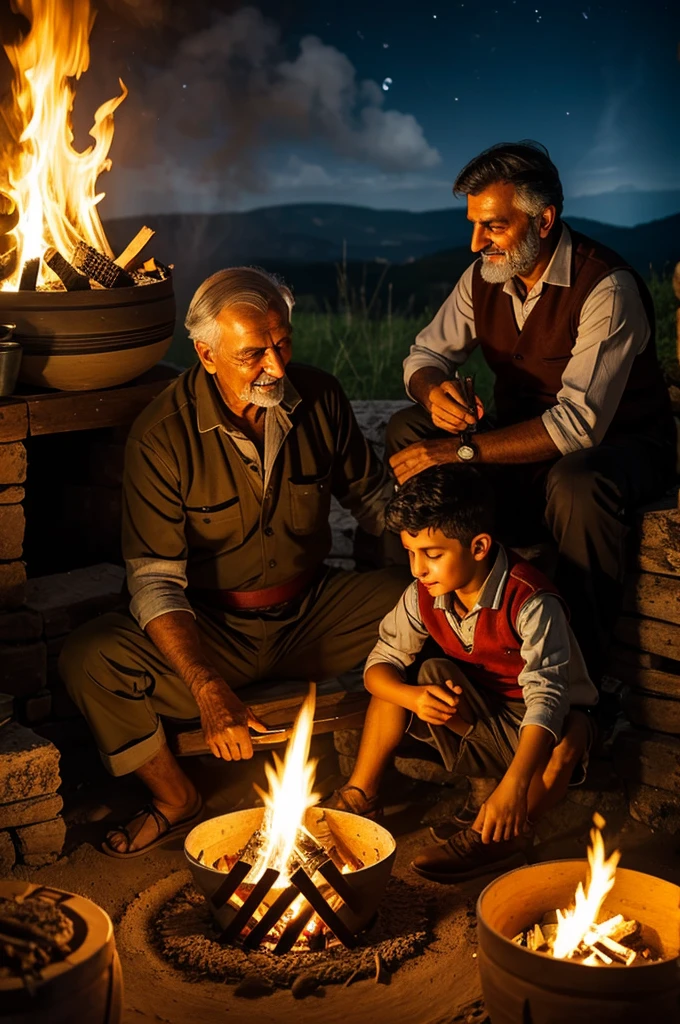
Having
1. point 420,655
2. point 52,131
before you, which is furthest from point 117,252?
point 420,655

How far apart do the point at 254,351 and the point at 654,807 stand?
7.31 feet

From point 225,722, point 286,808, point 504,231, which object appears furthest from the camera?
point 504,231

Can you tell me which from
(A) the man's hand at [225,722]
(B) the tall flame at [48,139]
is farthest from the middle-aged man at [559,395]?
(B) the tall flame at [48,139]

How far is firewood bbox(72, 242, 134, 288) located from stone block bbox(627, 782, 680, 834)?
112 inches

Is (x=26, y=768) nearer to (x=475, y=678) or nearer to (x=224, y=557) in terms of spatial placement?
(x=224, y=557)

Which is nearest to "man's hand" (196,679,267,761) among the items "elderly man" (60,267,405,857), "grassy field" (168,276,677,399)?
"elderly man" (60,267,405,857)

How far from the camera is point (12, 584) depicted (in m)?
4.91

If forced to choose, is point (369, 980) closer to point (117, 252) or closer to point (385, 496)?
point (385, 496)

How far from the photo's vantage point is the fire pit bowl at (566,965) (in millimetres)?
2885

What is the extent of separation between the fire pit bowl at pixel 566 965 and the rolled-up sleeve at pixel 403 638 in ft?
3.71

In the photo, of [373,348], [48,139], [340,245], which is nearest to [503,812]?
[48,139]

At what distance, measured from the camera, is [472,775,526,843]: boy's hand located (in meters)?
3.84

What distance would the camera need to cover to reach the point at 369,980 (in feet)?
12.0

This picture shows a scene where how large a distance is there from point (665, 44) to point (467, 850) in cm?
1080
